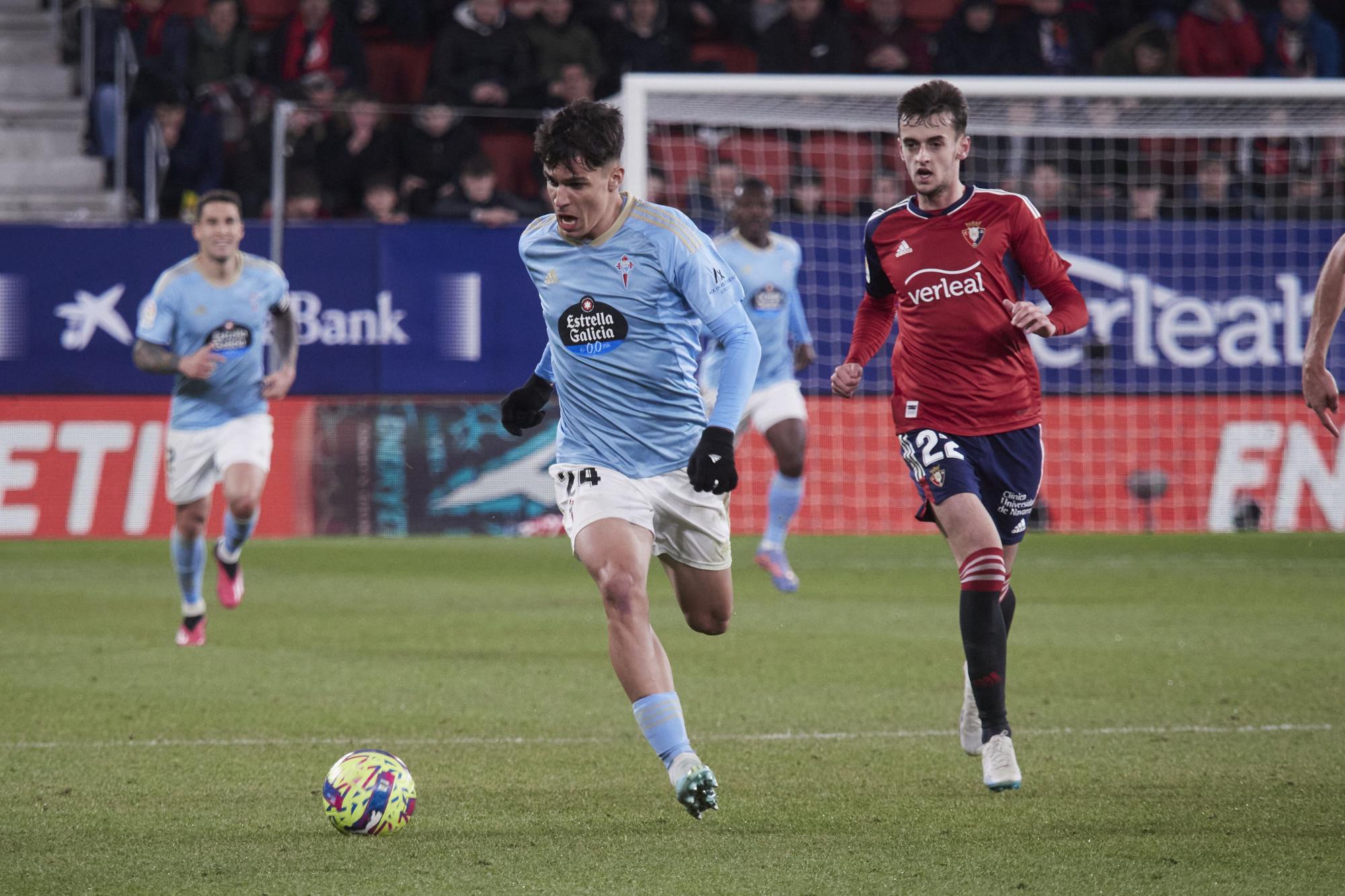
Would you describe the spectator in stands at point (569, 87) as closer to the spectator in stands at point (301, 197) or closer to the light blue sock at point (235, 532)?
the spectator in stands at point (301, 197)

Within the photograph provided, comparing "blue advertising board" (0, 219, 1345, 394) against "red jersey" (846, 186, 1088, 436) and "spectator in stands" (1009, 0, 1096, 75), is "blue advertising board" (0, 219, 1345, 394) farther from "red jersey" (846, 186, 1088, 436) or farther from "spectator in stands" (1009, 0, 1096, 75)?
"red jersey" (846, 186, 1088, 436)

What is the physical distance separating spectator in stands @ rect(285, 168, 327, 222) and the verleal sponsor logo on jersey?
10.9m

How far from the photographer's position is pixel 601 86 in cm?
1767

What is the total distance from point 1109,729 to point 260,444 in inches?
206

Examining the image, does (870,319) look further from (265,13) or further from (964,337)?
(265,13)

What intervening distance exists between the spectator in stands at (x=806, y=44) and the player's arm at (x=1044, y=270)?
39.1 ft

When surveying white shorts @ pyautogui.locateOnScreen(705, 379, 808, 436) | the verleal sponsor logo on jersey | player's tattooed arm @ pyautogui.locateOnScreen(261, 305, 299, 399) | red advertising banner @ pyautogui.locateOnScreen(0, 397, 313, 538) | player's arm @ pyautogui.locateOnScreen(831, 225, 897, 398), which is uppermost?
the verleal sponsor logo on jersey

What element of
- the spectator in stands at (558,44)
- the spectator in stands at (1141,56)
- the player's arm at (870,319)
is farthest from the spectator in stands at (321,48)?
the player's arm at (870,319)

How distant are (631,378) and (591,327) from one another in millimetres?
198

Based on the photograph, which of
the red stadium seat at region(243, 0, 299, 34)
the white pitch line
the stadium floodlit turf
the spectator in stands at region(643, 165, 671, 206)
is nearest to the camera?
the stadium floodlit turf

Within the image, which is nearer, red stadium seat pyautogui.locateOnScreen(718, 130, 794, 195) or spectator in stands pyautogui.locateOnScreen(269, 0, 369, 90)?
red stadium seat pyautogui.locateOnScreen(718, 130, 794, 195)

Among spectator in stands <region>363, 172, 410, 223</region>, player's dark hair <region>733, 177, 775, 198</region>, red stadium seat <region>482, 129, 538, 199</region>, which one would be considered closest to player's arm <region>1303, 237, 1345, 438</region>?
player's dark hair <region>733, 177, 775, 198</region>

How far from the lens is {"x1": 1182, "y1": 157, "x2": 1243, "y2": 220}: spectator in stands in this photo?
52.1 ft

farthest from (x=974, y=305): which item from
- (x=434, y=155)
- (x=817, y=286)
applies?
(x=434, y=155)
